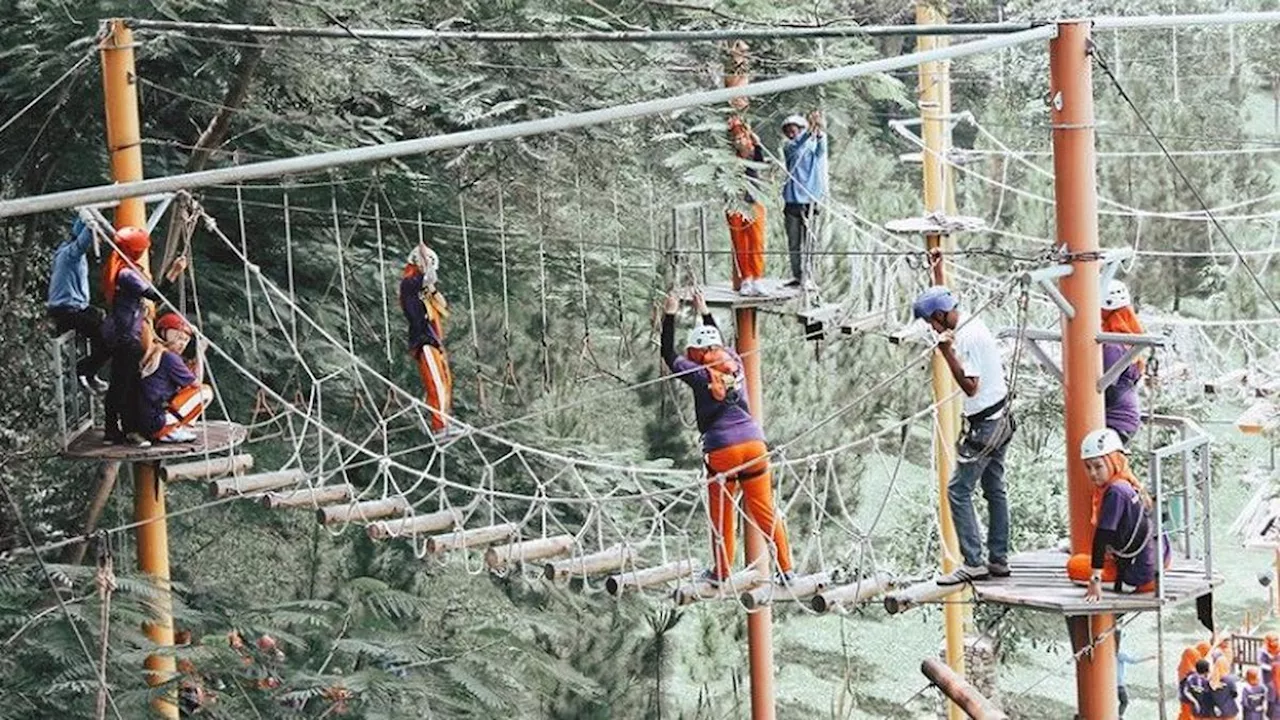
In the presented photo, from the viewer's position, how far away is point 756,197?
11117 mm

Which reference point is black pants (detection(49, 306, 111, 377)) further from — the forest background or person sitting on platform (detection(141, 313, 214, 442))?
the forest background

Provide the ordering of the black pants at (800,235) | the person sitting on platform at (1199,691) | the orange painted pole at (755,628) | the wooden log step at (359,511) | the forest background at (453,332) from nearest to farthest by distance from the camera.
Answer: the wooden log step at (359,511) < the forest background at (453,332) < the orange painted pole at (755,628) < the black pants at (800,235) < the person sitting on platform at (1199,691)

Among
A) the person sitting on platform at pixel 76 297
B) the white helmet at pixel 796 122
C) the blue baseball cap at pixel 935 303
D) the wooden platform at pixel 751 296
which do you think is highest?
the white helmet at pixel 796 122

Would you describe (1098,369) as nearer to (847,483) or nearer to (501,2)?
(501,2)

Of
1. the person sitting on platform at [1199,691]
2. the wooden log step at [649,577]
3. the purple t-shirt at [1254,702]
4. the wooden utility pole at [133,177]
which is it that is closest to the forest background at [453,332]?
the wooden utility pole at [133,177]

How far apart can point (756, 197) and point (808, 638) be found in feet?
30.9

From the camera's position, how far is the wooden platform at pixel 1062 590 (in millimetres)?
7016

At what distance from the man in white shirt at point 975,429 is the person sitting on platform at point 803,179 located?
3.86 meters

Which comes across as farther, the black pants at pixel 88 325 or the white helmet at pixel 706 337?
the white helmet at pixel 706 337

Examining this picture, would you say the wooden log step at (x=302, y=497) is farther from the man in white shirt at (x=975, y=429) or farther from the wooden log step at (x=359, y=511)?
the man in white shirt at (x=975, y=429)

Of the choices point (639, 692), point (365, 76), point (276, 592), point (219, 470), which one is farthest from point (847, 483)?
point (219, 470)

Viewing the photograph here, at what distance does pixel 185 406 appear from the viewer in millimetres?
8875

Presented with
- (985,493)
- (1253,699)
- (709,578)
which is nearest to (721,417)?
(709,578)

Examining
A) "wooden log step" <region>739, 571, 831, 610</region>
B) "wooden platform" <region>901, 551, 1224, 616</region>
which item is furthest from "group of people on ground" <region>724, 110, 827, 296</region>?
"wooden platform" <region>901, 551, 1224, 616</region>
